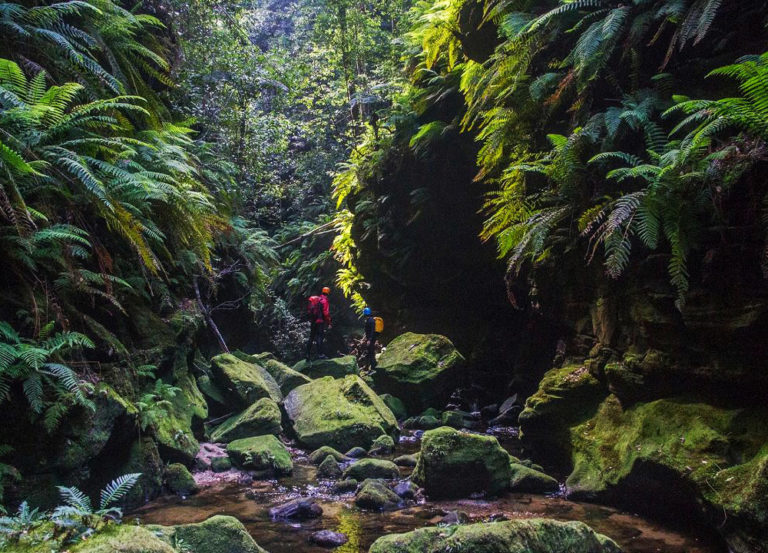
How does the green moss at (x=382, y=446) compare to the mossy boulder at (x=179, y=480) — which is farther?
the green moss at (x=382, y=446)

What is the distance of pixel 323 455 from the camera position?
291 inches

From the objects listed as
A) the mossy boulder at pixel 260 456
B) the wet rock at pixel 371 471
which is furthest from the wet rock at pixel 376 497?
the mossy boulder at pixel 260 456

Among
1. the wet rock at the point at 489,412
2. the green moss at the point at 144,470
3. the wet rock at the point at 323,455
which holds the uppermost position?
the green moss at the point at 144,470

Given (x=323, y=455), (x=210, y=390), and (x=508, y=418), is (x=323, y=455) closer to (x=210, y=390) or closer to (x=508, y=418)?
(x=210, y=390)

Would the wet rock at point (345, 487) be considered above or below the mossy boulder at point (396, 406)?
above

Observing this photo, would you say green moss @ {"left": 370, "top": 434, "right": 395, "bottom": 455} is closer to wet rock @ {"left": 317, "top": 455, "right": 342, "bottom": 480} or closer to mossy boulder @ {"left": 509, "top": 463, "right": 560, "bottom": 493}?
wet rock @ {"left": 317, "top": 455, "right": 342, "bottom": 480}

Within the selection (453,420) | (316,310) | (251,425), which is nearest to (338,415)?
(251,425)

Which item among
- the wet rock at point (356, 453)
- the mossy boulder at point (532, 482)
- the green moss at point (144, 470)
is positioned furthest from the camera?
the wet rock at point (356, 453)

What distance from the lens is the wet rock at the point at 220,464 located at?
6.70 metres

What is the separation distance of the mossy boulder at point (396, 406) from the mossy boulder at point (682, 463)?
4829mm

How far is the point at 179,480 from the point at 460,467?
3.18m

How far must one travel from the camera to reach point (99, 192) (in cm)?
443

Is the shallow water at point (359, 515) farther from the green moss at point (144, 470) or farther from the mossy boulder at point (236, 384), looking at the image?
the mossy boulder at point (236, 384)

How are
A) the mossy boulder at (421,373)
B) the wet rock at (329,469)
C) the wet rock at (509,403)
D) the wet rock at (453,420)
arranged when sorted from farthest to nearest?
the mossy boulder at (421,373)
the wet rock at (509,403)
the wet rock at (453,420)
the wet rock at (329,469)
